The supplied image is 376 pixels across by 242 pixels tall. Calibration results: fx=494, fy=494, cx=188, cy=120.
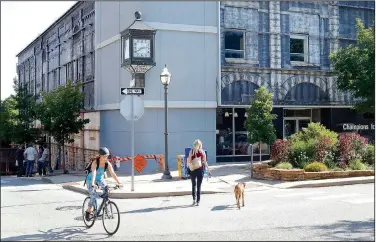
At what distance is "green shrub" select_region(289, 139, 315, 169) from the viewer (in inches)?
647

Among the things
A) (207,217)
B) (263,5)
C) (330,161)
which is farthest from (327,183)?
Result: (263,5)

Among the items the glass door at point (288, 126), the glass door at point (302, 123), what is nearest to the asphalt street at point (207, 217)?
the glass door at point (288, 126)

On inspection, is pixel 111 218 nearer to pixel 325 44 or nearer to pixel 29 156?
pixel 29 156

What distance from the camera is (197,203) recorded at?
1171cm

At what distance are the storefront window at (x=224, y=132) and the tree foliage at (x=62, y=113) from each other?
232 inches

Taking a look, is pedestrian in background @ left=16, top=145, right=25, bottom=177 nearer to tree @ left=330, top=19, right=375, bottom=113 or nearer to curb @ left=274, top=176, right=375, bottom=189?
curb @ left=274, top=176, right=375, bottom=189

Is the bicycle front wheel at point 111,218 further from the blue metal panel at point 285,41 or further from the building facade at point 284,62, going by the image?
the blue metal panel at point 285,41

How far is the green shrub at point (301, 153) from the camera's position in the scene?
16.4m

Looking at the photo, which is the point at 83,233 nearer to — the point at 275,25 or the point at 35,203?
the point at 35,203

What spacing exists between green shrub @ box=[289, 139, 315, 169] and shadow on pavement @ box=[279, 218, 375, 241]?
22.5 feet

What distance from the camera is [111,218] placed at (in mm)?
8227

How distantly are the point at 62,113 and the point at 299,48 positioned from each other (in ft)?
36.4

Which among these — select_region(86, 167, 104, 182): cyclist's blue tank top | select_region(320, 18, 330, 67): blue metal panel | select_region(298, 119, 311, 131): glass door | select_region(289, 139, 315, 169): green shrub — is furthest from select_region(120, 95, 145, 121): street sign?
select_region(320, 18, 330, 67): blue metal panel

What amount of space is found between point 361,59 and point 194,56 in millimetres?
6816
